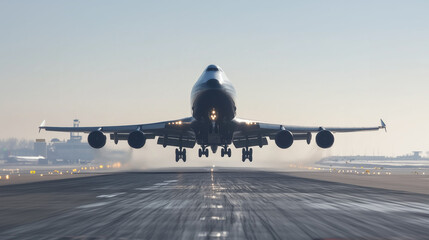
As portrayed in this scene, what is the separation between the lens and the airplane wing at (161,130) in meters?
51.1

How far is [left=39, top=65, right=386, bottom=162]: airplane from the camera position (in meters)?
42.7

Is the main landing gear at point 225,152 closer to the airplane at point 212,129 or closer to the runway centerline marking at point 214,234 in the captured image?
the airplane at point 212,129

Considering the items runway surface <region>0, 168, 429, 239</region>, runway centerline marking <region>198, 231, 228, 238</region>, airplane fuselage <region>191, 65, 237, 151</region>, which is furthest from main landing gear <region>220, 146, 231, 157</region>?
runway centerline marking <region>198, 231, 228, 238</region>

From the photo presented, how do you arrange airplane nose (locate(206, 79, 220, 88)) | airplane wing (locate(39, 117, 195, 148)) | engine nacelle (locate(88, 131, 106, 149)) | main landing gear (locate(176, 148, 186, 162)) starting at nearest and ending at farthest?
airplane nose (locate(206, 79, 220, 88)), engine nacelle (locate(88, 131, 106, 149)), airplane wing (locate(39, 117, 195, 148)), main landing gear (locate(176, 148, 186, 162))

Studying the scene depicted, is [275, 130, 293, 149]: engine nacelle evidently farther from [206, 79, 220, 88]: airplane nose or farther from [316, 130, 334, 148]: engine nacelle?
[206, 79, 220, 88]: airplane nose

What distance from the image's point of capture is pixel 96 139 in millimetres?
50562

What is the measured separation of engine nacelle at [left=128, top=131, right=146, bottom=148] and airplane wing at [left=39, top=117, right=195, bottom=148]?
1.72m

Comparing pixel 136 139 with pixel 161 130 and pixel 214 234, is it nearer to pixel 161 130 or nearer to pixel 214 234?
pixel 161 130

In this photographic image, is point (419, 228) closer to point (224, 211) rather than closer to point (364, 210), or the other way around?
point (364, 210)

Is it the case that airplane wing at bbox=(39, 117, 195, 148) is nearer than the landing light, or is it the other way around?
the landing light

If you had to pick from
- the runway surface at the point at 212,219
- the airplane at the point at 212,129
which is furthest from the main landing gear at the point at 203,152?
the runway surface at the point at 212,219

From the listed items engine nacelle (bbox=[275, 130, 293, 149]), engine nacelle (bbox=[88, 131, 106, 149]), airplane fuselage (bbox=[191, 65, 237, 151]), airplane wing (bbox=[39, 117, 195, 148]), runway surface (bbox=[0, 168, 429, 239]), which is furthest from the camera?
airplane wing (bbox=[39, 117, 195, 148])

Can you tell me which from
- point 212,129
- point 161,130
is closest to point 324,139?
point 212,129

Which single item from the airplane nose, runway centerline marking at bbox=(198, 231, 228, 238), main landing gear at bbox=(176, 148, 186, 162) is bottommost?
runway centerline marking at bbox=(198, 231, 228, 238)
